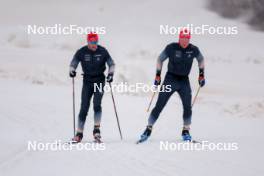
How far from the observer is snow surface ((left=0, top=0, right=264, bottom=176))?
6871 millimetres

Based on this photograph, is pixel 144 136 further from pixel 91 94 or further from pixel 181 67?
pixel 181 67
